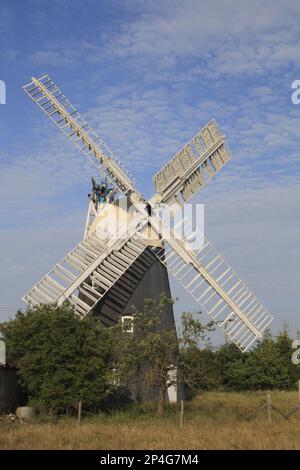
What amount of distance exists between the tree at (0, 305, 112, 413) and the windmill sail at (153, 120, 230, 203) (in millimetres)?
6936

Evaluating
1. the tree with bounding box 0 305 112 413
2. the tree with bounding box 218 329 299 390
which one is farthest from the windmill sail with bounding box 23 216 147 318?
the tree with bounding box 218 329 299 390

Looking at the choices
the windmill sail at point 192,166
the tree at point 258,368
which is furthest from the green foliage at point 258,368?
the windmill sail at point 192,166

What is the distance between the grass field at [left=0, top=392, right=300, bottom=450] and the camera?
1239 centimetres

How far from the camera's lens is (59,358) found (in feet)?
61.7

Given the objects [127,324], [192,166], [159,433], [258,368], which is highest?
[192,166]

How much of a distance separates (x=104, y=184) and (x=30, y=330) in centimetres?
728

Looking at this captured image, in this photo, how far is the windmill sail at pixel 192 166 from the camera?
2458cm

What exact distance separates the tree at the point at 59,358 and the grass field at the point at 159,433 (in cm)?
83

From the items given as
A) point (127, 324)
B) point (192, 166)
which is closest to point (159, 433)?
point (127, 324)

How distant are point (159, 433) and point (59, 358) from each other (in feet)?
19.2

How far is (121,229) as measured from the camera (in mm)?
22875

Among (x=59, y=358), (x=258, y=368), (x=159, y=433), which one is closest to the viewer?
(x=159, y=433)

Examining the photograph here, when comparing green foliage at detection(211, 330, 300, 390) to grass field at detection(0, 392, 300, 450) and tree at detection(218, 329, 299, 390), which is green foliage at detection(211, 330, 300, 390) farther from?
grass field at detection(0, 392, 300, 450)

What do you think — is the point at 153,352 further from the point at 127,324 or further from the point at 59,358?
the point at 59,358
